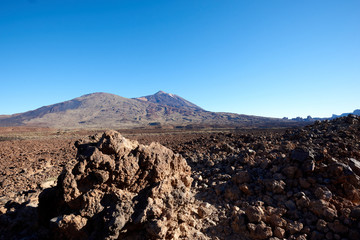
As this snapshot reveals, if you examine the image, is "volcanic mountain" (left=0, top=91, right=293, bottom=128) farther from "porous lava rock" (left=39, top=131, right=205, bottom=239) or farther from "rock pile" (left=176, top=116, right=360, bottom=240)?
"porous lava rock" (left=39, top=131, right=205, bottom=239)

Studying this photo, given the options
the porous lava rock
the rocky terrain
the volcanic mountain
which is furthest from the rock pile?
the volcanic mountain

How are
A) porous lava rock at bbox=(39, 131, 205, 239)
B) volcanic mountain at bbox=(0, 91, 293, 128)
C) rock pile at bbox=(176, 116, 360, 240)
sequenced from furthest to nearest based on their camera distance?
volcanic mountain at bbox=(0, 91, 293, 128), rock pile at bbox=(176, 116, 360, 240), porous lava rock at bbox=(39, 131, 205, 239)

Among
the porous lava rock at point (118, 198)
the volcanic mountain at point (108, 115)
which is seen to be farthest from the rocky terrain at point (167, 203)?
the volcanic mountain at point (108, 115)

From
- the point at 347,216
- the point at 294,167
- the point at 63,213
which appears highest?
the point at 294,167

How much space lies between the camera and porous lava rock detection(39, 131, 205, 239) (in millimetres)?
3076

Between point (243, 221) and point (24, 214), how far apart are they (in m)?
4.53

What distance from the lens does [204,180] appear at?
6.15 metres

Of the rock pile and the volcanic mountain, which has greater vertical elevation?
the volcanic mountain

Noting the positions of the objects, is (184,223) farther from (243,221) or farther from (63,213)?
(63,213)

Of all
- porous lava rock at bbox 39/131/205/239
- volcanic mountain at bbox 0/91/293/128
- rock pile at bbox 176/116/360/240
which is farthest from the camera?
volcanic mountain at bbox 0/91/293/128

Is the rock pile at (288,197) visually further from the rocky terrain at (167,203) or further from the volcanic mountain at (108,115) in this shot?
the volcanic mountain at (108,115)

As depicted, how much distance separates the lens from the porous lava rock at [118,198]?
308 cm

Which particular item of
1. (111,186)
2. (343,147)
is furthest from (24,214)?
(343,147)

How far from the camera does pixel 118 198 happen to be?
3.32m
